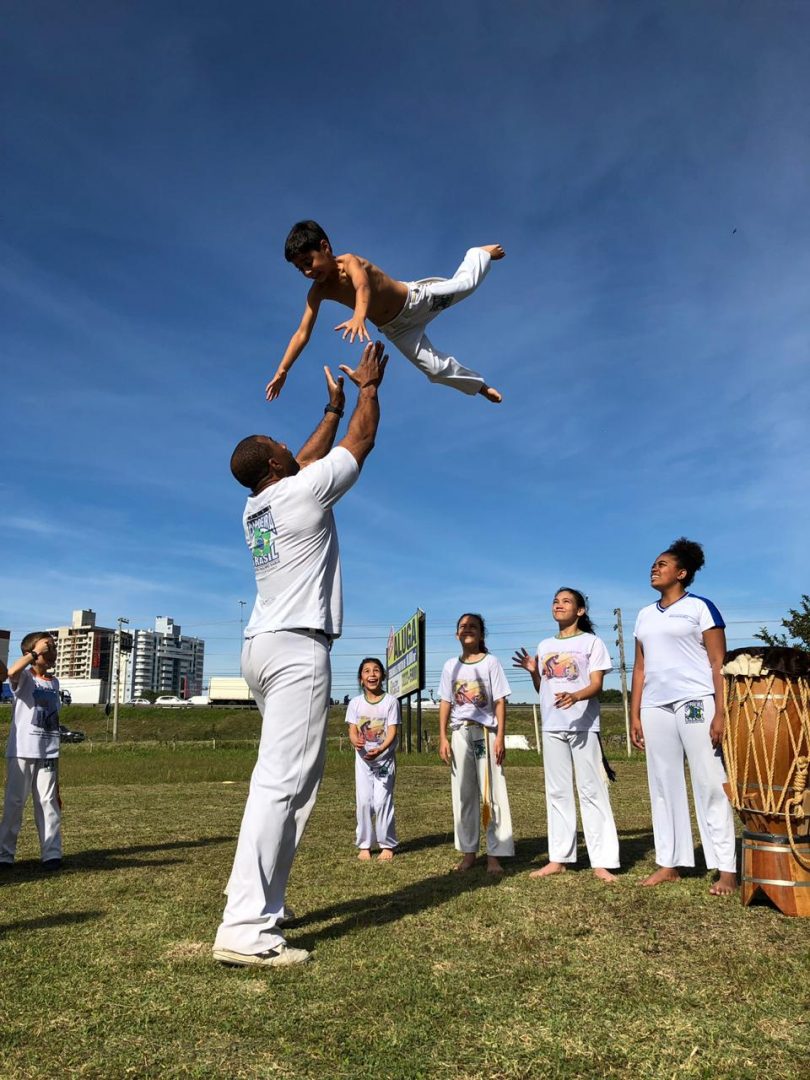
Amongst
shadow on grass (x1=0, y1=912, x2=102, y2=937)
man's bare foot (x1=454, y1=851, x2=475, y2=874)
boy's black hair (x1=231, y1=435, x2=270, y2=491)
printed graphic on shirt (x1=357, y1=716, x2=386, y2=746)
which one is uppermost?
boy's black hair (x1=231, y1=435, x2=270, y2=491)

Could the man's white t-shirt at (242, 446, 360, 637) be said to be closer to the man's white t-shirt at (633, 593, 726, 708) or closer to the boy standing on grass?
the man's white t-shirt at (633, 593, 726, 708)

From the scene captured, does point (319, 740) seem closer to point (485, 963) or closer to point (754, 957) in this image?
point (485, 963)

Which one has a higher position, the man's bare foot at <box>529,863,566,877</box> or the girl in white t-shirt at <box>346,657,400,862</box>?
the girl in white t-shirt at <box>346,657,400,862</box>

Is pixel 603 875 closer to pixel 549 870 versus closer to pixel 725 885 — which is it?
pixel 549 870

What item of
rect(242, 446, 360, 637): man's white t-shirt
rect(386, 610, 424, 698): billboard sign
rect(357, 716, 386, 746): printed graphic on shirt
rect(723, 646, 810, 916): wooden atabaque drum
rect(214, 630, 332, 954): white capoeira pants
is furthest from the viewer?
rect(386, 610, 424, 698): billboard sign

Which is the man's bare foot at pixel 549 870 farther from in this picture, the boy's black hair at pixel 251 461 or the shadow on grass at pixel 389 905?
the boy's black hair at pixel 251 461

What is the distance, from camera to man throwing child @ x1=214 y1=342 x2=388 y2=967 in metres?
3.83

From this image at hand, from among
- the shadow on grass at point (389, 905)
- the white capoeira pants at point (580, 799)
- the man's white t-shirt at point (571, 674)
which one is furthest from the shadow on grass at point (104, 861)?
the man's white t-shirt at point (571, 674)

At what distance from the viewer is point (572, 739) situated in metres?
6.43

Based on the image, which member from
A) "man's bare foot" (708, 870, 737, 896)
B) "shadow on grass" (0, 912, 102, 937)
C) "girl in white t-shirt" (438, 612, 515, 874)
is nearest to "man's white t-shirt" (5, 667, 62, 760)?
"shadow on grass" (0, 912, 102, 937)

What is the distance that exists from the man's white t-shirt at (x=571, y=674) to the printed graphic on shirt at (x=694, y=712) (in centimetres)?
74

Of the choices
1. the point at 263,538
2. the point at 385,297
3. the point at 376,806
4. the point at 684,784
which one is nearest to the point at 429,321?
the point at 385,297

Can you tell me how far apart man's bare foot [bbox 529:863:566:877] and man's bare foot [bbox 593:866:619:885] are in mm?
268

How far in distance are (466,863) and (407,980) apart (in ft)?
10.6
